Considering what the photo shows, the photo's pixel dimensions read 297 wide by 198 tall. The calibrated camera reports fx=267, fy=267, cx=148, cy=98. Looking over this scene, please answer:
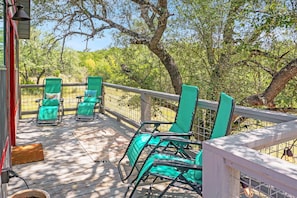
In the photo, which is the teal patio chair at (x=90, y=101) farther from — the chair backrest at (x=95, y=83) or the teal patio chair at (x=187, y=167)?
the teal patio chair at (x=187, y=167)

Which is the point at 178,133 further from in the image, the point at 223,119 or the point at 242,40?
the point at 242,40

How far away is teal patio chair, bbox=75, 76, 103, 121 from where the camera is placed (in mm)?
7113

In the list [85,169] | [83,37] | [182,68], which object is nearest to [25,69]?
[83,37]

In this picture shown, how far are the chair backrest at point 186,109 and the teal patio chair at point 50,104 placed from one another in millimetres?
3808

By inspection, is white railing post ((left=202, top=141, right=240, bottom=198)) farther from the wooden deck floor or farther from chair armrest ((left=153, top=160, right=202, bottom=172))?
the wooden deck floor

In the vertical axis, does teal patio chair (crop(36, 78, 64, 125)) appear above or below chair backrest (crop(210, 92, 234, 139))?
below

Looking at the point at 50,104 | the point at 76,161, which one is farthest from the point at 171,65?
Result: the point at 76,161

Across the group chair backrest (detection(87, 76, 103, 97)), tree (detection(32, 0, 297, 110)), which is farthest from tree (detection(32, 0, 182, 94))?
chair backrest (detection(87, 76, 103, 97))

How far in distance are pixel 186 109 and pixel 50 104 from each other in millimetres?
4599

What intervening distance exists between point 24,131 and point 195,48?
4946 mm

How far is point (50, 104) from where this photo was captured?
7.06 meters

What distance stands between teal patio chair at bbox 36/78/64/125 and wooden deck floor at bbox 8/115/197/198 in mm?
255

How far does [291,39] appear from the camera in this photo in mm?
6301

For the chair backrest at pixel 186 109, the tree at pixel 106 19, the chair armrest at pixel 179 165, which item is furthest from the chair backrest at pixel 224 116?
the tree at pixel 106 19
